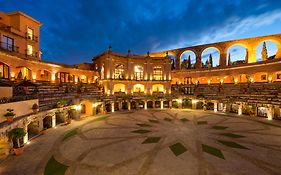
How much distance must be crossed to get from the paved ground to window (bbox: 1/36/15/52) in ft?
60.8

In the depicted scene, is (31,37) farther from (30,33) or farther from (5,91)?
(5,91)

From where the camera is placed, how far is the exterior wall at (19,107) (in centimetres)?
1177

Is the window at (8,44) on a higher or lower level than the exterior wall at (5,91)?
higher

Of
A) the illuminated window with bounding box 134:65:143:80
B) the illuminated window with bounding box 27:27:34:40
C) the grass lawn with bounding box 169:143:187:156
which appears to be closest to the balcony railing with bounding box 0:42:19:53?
the illuminated window with bounding box 27:27:34:40

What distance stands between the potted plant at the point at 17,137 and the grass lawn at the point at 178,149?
12964 millimetres

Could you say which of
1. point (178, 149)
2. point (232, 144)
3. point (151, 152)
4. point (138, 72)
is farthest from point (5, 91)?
point (138, 72)

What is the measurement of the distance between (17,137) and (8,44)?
75.1 feet

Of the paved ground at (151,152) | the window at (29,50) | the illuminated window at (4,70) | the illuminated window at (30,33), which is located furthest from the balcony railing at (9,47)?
the paved ground at (151,152)

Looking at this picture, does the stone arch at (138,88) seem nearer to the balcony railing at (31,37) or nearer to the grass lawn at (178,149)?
the balcony railing at (31,37)

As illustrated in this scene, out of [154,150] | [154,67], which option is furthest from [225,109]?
[154,150]

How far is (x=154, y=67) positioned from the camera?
4225cm

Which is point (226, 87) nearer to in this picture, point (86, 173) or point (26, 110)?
point (86, 173)

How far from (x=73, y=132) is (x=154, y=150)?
11.1 m

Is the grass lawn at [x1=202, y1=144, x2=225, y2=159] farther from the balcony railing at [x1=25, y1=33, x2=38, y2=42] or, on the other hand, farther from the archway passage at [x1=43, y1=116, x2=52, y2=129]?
the balcony railing at [x1=25, y1=33, x2=38, y2=42]
